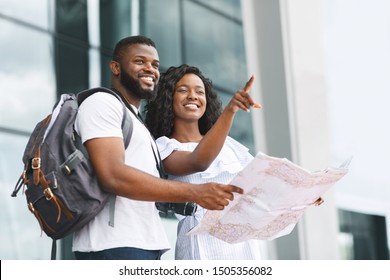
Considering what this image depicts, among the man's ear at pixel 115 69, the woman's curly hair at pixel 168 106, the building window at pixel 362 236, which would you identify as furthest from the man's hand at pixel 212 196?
the building window at pixel 362 236

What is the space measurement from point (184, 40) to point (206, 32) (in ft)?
1.50

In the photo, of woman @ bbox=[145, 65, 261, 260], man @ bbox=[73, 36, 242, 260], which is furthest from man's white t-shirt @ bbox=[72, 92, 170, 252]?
woman @ bbox=[145, 65, 261, 260]

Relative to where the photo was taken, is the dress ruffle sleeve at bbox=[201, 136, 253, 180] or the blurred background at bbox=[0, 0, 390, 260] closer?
the dress ruffle sleeve at bbox=[201, 136, 253, 180]

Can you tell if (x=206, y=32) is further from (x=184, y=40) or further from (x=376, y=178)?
(x=376, y=178)

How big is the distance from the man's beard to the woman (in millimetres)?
293

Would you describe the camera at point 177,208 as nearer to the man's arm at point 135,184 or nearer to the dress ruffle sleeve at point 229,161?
the dress ruffle sleeve at point 229,161

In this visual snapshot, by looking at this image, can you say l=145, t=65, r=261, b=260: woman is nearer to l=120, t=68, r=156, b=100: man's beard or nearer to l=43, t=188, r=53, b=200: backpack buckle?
l=120, t=68, r=156, b=100: man's beard

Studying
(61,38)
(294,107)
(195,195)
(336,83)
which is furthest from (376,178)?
(195,195)

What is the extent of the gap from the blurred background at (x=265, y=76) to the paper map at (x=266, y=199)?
4.05 m

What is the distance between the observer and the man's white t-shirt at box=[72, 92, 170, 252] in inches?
111

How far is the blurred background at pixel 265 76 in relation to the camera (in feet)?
23.3

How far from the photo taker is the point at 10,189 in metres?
6.84

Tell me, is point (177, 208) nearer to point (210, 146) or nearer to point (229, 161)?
point (210, 146)

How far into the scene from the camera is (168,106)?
358 cm
